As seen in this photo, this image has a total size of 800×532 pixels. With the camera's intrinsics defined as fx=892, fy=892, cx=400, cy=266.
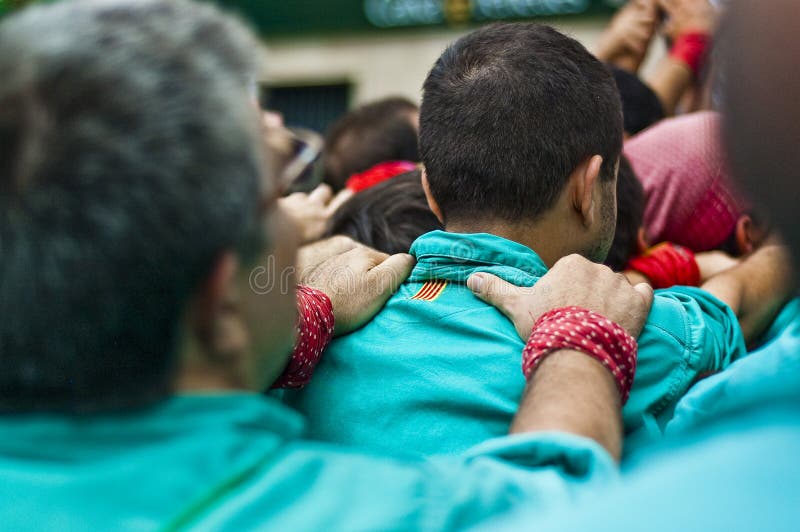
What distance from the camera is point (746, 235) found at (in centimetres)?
259

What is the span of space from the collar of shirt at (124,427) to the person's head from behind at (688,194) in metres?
1.80

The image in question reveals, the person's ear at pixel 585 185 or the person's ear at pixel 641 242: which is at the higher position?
the person's ear at pixel 585 185

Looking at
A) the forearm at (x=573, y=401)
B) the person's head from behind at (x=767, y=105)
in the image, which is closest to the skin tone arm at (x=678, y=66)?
the forearm at (x=573, y=401)

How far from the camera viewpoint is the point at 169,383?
3.56 feet

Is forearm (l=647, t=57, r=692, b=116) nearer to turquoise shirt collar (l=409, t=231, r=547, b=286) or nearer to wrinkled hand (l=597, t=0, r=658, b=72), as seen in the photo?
wrinkled hand (l=597, t=0, r=658, b=72)

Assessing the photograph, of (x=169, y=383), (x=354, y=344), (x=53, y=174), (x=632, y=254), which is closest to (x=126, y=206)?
(x=53, y=174)

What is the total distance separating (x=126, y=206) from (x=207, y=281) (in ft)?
0.44

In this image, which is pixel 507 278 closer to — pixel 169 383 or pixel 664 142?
pixel 169 383

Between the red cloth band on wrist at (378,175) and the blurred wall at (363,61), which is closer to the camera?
the red cloth band on wrist at (378,175)

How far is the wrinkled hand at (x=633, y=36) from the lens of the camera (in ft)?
11.9

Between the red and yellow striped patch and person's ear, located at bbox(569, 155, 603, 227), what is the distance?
32 cm

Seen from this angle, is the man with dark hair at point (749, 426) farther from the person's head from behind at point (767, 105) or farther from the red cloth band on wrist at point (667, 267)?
the red cloth band on wrist at point (667, 267)

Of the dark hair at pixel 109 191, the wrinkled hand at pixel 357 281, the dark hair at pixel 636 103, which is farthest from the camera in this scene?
the dark hair at pixel 636 103

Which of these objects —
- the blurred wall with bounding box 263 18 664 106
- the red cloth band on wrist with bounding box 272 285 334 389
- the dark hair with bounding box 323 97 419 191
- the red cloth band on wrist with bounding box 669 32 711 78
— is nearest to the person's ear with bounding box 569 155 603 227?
the red cloth band on wrist with bounding box 272 285 334 389
